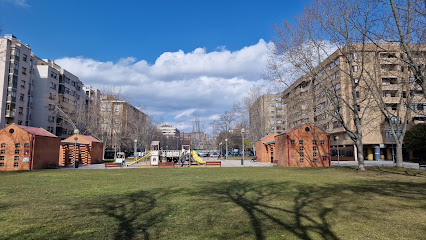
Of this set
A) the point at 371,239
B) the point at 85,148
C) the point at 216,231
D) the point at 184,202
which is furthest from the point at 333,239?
the point at 85,148

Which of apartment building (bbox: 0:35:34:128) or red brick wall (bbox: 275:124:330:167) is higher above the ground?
apartment building (bbox: 0:35:34:128)

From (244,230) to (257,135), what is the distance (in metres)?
56.2

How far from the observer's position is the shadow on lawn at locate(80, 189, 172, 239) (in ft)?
20.0

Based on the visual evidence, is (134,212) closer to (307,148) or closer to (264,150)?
(307,148)

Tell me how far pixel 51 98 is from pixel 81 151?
30.6 meters

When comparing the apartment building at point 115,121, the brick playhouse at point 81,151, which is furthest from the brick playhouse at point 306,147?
the apartment building at point 115,121

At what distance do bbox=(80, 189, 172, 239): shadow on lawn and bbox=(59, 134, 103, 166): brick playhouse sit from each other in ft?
98.1

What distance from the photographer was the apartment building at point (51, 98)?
62344 mm

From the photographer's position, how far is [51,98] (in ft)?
209

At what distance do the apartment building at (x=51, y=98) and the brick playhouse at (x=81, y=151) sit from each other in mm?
17783

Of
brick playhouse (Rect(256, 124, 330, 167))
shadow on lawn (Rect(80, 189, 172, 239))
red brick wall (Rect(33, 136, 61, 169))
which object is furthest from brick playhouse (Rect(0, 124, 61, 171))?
brick playhouse (Rect(256, 124, 330, 167))

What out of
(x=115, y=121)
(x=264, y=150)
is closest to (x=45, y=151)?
(x=115, y=121)

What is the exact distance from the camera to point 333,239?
5602 millimetres

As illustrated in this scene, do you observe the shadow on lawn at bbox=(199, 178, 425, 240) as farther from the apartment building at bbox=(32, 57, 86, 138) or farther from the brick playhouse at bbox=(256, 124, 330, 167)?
the apartment building at bbox=(32, 57, 86, 138)
